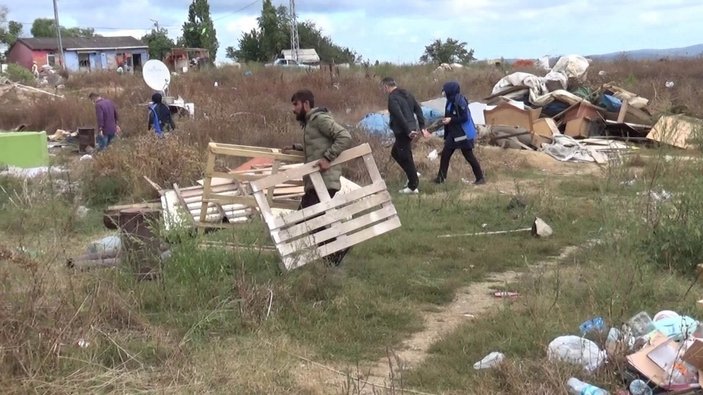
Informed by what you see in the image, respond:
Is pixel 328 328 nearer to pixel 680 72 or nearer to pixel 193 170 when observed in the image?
pixel 193 170

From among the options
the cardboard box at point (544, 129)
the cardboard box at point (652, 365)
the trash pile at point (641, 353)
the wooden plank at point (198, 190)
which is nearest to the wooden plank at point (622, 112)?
the cardboard box at point (544, 129)

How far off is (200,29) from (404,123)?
5775 centimetres

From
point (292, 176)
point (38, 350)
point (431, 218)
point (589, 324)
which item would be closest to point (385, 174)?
point (431, 218)

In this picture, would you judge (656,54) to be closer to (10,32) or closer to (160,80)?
(160,80)

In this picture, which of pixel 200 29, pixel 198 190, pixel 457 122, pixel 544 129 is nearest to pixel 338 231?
pixel 198 190

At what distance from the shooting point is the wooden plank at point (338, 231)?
18.8ft

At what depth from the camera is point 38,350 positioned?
382 centimetres

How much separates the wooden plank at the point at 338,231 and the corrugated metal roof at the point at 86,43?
6916 centimetres

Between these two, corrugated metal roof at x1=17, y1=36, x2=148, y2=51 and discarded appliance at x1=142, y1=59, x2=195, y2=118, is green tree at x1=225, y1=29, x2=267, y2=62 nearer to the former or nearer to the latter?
corrugated metal roof at x1=17, y1=36, x2=148, y2=51

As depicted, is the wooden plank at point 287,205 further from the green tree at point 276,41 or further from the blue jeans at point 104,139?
the green tree at point 276,41

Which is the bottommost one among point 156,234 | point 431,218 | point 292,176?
point 431,218

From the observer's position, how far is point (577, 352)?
3.99 meters

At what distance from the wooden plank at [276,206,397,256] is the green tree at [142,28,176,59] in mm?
60586

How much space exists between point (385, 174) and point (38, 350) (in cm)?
758
